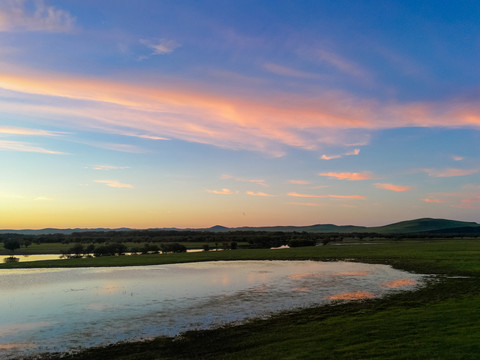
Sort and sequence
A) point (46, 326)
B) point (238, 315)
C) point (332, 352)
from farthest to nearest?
point (238, 315), point (46, 326), point (332, 352)

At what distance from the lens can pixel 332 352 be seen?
57.7 feet

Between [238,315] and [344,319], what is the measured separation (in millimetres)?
8366

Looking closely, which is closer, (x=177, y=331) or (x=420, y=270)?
(x=177, y=331)

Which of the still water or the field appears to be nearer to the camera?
the field

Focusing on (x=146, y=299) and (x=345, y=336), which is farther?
(x=146, y=299)

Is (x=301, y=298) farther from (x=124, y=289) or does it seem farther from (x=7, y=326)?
(x=7, y=326)

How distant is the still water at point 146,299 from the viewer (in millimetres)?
24031

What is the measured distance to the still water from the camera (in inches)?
946

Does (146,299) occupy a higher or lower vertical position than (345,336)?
lower

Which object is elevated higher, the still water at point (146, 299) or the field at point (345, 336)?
the field at point (345, 336)

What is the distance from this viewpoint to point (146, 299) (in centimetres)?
3522

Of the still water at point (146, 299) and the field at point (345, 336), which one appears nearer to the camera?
the field at point (345, 336)

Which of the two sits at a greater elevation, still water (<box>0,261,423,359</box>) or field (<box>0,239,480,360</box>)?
field (<box>0,239,480,360</box>)

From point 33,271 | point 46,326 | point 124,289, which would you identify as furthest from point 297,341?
point 33,271
